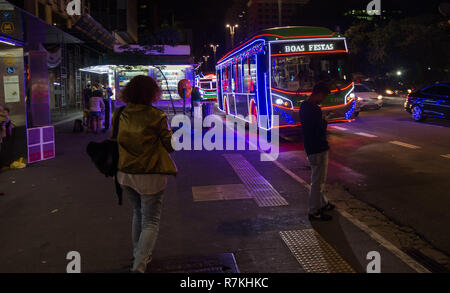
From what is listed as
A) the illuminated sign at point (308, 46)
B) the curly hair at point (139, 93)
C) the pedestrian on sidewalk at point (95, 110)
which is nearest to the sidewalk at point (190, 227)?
the curly hair at point (139, 93)

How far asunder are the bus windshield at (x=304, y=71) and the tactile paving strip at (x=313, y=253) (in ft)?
26.8

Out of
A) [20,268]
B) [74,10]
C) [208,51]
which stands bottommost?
[20,268]

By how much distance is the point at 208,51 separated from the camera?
122 meters

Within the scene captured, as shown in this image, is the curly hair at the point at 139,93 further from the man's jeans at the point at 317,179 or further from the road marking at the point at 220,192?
the road marking at the point at 220,192

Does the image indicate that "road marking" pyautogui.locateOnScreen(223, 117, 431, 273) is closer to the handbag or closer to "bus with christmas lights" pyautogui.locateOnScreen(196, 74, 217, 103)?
the handbag

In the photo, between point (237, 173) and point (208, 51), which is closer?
point (237, 173)

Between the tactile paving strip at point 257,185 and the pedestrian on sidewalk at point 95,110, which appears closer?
the tactile paving strip at point 257,185

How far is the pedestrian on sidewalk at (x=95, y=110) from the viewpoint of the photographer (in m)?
16.1

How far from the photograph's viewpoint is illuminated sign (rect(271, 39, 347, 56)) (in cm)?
1290

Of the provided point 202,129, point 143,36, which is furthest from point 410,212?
point 143,36

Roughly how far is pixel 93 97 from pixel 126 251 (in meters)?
12.4

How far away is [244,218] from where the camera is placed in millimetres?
5961

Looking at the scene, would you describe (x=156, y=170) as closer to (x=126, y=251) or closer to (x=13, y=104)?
(x=126, y=251)
